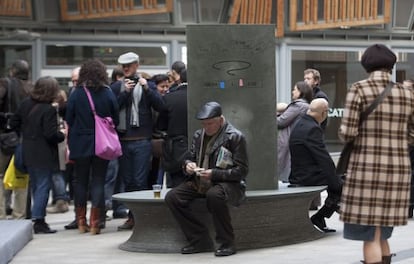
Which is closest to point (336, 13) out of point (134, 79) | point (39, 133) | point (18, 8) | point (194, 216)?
point (18, 8)

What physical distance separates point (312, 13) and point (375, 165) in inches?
475

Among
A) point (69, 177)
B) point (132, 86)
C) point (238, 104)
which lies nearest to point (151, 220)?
point (238, 104)

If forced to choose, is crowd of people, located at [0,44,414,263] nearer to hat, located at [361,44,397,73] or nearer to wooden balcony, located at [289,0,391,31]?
hat, located at [361,44,397,73]

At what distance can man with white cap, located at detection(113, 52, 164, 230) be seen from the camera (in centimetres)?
1040

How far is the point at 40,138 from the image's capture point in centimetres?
1031

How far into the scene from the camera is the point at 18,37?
55.4ft

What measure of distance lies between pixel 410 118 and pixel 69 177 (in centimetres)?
790

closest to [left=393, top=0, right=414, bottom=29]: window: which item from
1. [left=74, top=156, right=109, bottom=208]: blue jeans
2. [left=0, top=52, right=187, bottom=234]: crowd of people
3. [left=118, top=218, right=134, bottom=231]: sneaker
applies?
[left=0, top=52, right=187, bottom=234]: crowd of people

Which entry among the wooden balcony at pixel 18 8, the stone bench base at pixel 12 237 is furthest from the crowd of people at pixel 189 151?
the wooden balcony at pixel 18 8

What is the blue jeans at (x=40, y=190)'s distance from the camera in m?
10.3

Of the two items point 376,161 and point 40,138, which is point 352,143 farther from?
point 40,138

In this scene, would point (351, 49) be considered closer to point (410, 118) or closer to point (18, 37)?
point (18, 37)

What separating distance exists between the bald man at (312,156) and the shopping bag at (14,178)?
10.7 ft

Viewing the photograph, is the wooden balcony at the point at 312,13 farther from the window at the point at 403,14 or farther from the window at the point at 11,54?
the window at the point at 11,54
